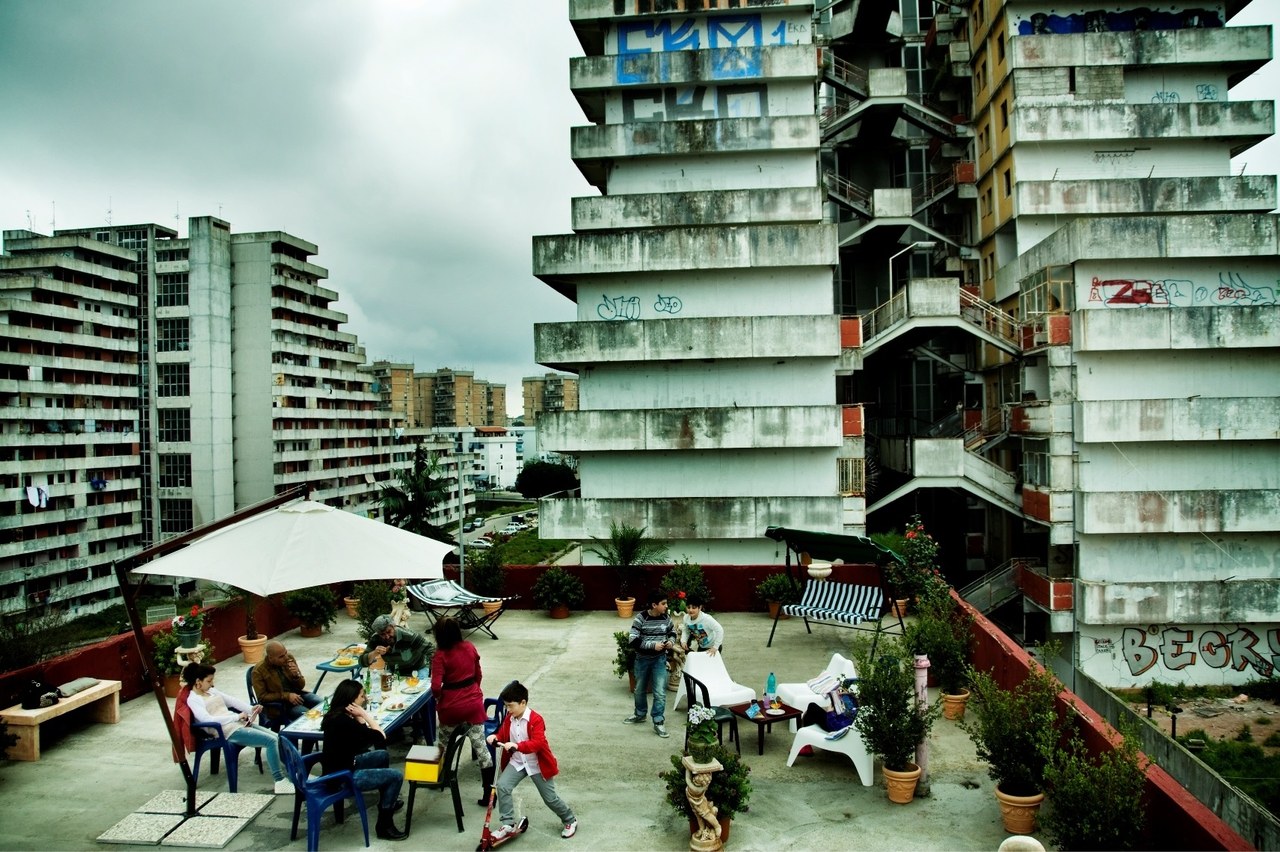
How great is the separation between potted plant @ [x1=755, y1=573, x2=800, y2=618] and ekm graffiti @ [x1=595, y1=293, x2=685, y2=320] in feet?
38.1

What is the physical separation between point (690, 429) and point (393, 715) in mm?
16844

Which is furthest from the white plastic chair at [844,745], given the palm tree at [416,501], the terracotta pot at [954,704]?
the palm tree at [416,501]

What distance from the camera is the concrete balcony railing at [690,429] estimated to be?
24.1 meters

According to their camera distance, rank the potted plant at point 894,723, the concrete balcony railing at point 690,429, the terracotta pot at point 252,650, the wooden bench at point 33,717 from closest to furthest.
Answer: the potted plant at point 894,723, the wooden bench at point 33,717, the terracotta pot at point 252,650, the concrete balcony railing at point 690,429

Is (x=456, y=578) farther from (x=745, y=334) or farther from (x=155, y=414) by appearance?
(x=155, y=414)

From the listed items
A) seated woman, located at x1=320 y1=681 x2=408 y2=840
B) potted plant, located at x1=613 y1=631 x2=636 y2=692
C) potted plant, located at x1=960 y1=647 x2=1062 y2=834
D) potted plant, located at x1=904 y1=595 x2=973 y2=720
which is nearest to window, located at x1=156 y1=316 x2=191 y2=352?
potted plant, located at x1=613 y1=631 x2=636 y2=692

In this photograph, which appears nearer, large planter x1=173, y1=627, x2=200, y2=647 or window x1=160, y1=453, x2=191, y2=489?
large planter x1=173, y1=627, x2=200, y2=647

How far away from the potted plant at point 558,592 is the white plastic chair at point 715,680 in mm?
6839

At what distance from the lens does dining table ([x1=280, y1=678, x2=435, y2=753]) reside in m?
7.99

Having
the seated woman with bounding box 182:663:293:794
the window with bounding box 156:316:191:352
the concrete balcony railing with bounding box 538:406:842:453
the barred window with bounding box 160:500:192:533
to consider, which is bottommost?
the barred window with bounding box 160:500:192:533

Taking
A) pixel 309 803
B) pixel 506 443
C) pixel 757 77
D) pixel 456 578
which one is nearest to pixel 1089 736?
pixel 309 803

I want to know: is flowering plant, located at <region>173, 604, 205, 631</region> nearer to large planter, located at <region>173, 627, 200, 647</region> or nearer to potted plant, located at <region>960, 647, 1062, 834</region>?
large planter, located at <region>173, 627, 200, 647</region>

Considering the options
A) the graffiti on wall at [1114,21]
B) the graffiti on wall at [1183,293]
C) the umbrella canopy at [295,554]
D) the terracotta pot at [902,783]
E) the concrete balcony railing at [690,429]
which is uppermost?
the graffiti on wall at [1114,21]

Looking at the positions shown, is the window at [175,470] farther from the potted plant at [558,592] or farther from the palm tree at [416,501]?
the potted plant at [558,592]
